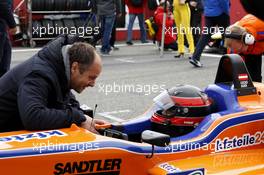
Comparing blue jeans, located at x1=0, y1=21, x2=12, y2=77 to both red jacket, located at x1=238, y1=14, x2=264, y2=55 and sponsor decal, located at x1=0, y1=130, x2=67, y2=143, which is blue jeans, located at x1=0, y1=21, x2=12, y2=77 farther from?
sponsor decal, located at x1=0, y1=130, x2=67, y2=143

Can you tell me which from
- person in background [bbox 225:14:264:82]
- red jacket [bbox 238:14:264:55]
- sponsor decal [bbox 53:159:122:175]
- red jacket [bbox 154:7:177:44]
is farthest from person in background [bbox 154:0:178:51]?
sponsor decal [bbox 53:159:122:175]

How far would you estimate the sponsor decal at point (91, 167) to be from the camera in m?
3.09

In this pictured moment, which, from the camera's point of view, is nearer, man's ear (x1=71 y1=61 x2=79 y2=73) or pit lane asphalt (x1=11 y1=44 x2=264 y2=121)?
man's ear (x1=71 y1=61 x2=79 y2=73)

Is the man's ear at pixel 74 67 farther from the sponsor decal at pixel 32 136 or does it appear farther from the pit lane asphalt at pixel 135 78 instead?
the pit lane asphalt at pixel 135 78

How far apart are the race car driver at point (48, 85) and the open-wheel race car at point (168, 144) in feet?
0.29

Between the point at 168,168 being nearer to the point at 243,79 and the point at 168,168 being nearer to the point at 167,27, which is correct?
the point at 243,79

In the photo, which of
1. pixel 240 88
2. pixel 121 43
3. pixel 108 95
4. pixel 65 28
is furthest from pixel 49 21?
pixel 240 88

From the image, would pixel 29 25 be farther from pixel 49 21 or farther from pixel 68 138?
pixel 68 138

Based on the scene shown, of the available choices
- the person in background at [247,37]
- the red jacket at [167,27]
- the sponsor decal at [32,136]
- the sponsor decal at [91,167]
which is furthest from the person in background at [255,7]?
the red jacket at [167,27]

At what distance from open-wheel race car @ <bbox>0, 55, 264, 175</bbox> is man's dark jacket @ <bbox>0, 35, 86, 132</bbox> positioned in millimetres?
78

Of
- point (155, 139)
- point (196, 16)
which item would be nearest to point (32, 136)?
point (155, 139)

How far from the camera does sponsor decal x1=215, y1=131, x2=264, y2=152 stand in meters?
3.61

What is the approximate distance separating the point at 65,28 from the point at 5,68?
7019 mm

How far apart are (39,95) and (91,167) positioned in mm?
→ 511
